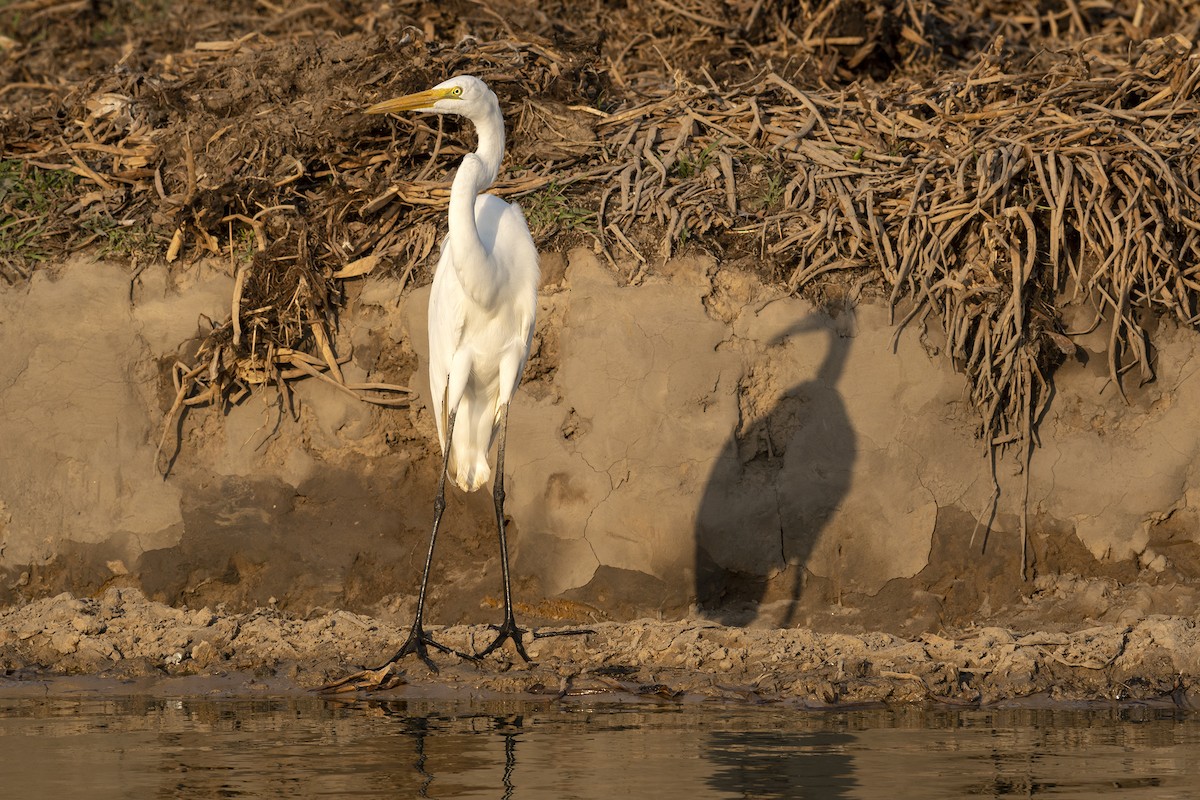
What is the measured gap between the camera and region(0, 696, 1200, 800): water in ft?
14.4

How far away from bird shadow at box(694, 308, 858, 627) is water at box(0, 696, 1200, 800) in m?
1.40

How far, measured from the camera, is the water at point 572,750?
14.4 ft

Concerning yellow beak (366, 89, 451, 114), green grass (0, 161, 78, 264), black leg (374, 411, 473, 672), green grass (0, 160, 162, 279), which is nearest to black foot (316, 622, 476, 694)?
black leg (374, 411, 473, 672)

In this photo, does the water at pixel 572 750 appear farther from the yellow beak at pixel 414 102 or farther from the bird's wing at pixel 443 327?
the yellow beak at pixel 414 102

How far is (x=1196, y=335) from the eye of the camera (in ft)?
23.7

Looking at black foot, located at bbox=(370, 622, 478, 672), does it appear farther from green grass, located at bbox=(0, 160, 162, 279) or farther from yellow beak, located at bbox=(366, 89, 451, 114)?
green grass, located at bbox=(0, 160, 162, 279)

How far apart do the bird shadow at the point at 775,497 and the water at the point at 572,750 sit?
1.40 m

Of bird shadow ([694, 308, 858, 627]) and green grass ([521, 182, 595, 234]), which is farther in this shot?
green grass ([521, 182, 595, 234])

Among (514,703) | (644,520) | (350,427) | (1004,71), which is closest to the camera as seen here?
(514,703)

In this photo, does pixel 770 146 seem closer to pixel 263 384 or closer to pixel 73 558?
→ pixel 263 384

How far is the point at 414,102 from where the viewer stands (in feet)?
21.2

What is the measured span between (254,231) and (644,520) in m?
2.56

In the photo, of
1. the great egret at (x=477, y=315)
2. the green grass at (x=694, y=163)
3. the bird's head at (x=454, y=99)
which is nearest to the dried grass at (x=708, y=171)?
the green grass at (x=694, y=163)

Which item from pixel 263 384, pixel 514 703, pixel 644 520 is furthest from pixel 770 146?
pixel 514 703
